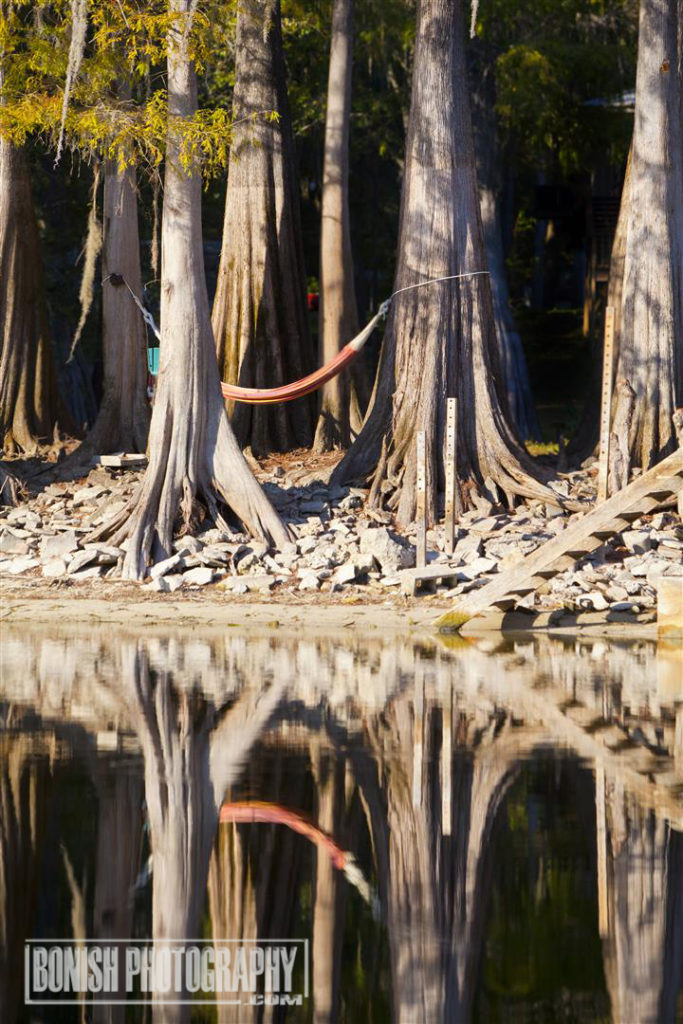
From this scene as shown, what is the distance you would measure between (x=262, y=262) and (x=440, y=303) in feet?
10.1

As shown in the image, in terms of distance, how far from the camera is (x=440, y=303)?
17.6m

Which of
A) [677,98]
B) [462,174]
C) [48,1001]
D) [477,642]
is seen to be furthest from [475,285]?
[48,1001]

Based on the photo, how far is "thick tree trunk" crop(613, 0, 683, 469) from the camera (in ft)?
59.0

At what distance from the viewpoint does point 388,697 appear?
997 centimetres

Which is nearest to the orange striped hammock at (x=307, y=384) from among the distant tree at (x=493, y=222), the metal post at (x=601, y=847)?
the distant tree at (x=493, y=222)

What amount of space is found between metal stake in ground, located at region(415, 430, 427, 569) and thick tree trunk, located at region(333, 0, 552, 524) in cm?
157

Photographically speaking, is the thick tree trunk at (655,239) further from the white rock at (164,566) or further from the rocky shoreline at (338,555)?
the white rock at (164,566)

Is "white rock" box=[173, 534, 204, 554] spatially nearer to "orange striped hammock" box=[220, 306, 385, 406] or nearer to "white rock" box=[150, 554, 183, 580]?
"white rock" box=[150, 554, 183, 580]

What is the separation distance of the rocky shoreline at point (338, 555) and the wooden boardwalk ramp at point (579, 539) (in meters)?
0.88

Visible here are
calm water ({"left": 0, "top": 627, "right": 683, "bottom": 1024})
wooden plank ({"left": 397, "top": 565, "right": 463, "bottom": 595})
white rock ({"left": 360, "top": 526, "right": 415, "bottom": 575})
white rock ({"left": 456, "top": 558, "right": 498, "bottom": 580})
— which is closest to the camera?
calm water ({"left": 0, "top": 627, "right": 683, "bottom": 1024})

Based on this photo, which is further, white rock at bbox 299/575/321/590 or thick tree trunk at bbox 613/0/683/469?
thick tree trunk at bbox 613/0/683/469

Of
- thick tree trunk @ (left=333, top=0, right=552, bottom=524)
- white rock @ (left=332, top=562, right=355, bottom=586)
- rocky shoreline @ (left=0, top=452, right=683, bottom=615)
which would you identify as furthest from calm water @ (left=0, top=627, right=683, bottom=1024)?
thick tree trunk @ (left=333, top=0, right=552, bottom=524)

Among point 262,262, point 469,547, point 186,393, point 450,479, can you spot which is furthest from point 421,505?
point 262,262

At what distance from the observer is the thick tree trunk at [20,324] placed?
66.6 ft
